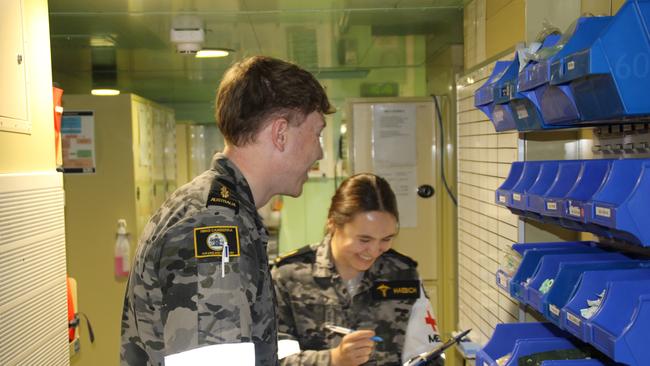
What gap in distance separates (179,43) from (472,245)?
2372 mm

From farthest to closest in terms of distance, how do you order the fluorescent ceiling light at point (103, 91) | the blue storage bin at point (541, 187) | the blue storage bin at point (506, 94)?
the fluorescent ceiling light at point (103, 91)
the blue storage bin at point (506, 94)
the blue storage bin at point (541, 187)

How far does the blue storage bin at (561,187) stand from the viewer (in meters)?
1.59

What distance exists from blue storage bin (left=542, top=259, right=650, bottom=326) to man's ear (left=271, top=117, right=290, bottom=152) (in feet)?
2.62

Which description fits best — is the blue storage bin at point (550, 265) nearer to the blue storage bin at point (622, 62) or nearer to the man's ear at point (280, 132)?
the blue storage bin at point (622, 62)

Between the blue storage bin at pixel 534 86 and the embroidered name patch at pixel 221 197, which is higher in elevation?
the blue storage bin at pixel 534 86

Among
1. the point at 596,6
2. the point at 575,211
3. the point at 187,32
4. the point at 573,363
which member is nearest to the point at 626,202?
the point at 575,211

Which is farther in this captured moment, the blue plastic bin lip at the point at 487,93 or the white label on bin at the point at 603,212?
the blue plastic bin lip at the point at 487,93

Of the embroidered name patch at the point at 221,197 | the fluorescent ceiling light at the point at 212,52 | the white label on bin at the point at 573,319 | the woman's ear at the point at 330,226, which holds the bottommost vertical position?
the white label on bin at the point at 573,319

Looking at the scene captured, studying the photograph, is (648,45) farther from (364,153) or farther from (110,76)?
(110,76)

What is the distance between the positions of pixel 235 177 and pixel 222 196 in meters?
0.12

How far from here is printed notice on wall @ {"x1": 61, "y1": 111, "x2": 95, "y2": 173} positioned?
15.1 ft

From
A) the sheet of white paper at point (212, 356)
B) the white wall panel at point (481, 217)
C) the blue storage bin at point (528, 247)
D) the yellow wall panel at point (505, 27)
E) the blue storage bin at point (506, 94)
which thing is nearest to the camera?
the sheet of white paper at point (212, 356)

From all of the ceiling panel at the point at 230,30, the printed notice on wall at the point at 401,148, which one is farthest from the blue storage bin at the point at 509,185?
the printed notice on wall at the point at 401,148

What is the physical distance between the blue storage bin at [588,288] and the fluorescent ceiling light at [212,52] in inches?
138
